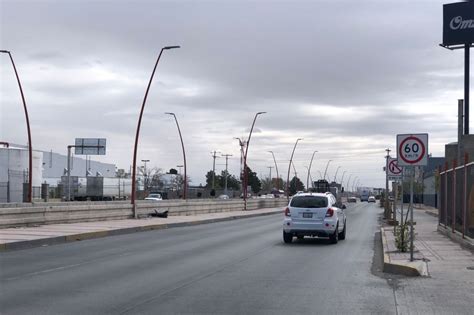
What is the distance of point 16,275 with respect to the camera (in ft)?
37.7

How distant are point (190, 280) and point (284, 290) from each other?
79.7 inches

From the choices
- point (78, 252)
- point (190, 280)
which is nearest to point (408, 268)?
point (190, 280)

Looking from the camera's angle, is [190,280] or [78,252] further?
[78,252]

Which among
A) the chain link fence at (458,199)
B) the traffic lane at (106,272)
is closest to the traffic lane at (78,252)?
the traffic lane at (106,272)

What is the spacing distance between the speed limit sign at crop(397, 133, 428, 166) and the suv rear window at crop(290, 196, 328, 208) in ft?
19.9

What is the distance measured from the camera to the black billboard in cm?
4244

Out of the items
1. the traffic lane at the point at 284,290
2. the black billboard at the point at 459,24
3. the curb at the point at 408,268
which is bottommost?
the traffic lane at the point at 284,290

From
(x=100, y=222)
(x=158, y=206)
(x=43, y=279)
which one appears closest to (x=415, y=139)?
(x=43, y=279)

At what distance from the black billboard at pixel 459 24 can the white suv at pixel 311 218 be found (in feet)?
92.2

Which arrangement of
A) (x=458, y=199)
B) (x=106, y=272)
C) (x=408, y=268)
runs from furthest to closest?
(x=458, y=199) → (x=408, y=268) → (x=106, y=272)

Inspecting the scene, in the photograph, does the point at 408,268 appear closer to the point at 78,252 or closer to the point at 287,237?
the point at 287,237

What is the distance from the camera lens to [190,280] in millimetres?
11188

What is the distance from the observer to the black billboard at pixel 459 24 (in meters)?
42.4

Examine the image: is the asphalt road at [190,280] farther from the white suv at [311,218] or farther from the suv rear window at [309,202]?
the suv rear window at [309,202]
